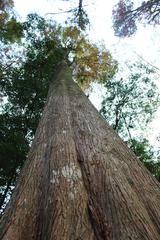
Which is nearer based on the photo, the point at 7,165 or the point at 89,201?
the point at 89,201

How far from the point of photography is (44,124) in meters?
4.65

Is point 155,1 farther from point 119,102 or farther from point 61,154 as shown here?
point 61,154

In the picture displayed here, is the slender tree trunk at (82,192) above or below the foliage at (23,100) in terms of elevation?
below

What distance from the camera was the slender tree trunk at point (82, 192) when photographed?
2.35 meters

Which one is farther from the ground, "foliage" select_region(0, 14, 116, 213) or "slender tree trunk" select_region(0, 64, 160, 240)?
"foliage" select_region(0, 14, 116, 213)

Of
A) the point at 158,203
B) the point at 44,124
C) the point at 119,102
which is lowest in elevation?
the point at 158,203

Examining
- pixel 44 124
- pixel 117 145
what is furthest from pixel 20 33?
pixel 117 145

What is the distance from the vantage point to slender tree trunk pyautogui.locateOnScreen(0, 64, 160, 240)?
235 centimetres

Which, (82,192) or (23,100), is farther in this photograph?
(23,100)

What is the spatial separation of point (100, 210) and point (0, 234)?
83cm

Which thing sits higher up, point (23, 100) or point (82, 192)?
point (23, 100)

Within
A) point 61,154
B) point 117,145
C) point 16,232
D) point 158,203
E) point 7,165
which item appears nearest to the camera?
point 16,232

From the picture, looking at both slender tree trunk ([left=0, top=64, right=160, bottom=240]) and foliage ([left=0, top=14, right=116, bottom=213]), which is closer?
slender tree trunk ([left=0, top=64, right=160, bottom=240])

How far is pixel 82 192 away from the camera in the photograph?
2.75 meters
